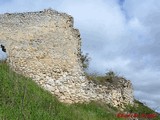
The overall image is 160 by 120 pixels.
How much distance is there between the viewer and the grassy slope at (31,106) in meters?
10.7

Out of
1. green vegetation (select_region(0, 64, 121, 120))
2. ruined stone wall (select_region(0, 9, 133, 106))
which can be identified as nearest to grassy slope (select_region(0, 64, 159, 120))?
green vegetation (select_region(0, 64, 121, 120))

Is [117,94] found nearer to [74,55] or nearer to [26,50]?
[74,55]

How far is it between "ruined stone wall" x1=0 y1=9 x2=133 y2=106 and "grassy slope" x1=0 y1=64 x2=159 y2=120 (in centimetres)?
83

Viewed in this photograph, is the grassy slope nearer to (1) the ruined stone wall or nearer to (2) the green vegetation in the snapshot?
(2) the green vegetation

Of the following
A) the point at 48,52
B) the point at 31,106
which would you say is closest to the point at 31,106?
the point at 31,106

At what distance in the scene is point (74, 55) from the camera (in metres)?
18.5

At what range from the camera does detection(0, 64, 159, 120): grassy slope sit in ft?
35.0

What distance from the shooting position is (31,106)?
12273 millimetres

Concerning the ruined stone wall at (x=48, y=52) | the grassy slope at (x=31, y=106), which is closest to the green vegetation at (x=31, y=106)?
the grassy slope at (x=31, y=106)

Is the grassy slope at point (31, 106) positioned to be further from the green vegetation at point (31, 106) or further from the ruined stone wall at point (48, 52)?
the ruined stone wall at point (48, 52)

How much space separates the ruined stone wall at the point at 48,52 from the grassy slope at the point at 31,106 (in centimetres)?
83

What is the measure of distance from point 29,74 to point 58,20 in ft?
8.60

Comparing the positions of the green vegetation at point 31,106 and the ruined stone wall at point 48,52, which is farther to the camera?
the ruined stone wall at point 48,52

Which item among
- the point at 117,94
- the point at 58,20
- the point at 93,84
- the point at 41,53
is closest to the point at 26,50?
the point at 41,53
